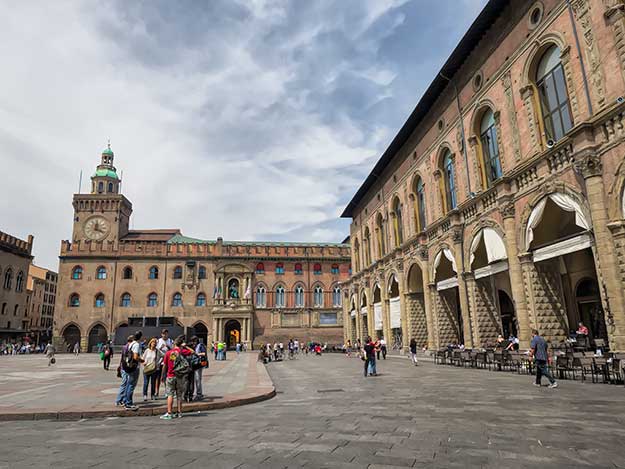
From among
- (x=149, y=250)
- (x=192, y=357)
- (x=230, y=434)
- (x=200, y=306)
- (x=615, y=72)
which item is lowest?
(x=230, y=434)

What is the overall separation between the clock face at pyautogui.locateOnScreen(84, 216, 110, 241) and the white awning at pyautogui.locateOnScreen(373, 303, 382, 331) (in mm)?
38944

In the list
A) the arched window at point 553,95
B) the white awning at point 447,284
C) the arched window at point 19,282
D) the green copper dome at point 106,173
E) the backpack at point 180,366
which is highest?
the green copper dome at point 106,173

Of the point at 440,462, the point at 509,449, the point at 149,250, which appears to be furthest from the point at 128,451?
Result: the point at 149,250

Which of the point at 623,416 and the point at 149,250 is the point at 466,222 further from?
the point at 149,250

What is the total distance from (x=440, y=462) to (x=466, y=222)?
18255 millimetres

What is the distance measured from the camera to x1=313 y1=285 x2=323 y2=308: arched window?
185 ft

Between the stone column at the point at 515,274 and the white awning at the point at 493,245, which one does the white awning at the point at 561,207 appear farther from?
the white awning at the point at 493,245

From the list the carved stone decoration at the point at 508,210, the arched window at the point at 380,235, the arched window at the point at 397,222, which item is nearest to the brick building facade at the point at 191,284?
the arched window at the point at 380,235

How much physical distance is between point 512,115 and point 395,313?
17.8 metres

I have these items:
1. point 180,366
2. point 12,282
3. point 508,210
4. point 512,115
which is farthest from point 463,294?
point 12,282

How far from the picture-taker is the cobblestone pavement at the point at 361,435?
5.08 metres

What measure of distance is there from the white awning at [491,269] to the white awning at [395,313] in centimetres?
1096

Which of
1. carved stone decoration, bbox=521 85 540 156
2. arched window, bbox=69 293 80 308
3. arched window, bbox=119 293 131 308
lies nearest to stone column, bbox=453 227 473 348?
carved stone decoration, bbox=521 85 540 156

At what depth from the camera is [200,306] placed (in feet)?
175
